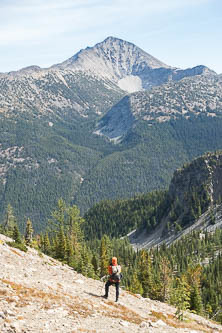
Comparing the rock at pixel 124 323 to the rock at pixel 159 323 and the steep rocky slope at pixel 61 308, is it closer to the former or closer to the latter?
the steep rocky slope at pixel 61 308

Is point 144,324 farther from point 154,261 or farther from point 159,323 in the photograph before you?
point 154,261

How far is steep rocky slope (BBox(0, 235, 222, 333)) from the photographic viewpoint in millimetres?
23172

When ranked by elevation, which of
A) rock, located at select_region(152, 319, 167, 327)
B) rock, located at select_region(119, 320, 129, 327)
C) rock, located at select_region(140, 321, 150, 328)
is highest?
rock, located at select_region(119, 320, 129, 327)

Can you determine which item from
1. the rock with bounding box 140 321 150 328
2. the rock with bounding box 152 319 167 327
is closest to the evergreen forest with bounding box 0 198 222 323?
the rock with bounding box 152 319 167 327

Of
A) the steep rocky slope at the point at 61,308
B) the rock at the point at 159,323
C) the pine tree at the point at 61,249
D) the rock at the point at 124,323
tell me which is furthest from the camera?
the pine tree at the point at 61,249

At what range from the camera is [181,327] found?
32.6m

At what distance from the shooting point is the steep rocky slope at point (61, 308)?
2317 cm

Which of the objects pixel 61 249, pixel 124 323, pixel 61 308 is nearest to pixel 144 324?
pixel 124 323

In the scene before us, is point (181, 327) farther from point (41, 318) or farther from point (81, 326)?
point (41, 318)

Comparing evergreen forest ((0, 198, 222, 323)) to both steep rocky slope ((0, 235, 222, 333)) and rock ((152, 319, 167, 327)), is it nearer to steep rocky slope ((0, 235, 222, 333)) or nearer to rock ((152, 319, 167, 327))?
rock ((152, 319, 167, 327))

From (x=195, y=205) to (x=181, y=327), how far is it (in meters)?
169

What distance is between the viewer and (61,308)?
2609 centimetres

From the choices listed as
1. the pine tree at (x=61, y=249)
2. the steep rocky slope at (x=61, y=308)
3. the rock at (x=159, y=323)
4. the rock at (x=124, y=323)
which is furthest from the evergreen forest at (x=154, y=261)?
the rock at (x=124, y=323)

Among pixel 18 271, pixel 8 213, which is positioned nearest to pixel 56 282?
pixel 18 271
